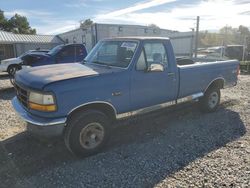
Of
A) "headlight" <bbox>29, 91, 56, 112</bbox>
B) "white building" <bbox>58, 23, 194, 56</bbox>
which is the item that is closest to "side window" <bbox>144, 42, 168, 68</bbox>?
"headlight" <bbox>29, 91, 56, 112</bbox>

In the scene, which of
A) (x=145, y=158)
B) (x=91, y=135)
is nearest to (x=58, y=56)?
(x=91, y=135)

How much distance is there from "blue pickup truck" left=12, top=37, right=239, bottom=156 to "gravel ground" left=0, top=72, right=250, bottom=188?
0.45 metres

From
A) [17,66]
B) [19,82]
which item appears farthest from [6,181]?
[17,66]

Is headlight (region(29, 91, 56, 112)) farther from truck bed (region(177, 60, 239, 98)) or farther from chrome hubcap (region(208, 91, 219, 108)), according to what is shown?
chrome hubcap (region(208, 91, 219, 108))

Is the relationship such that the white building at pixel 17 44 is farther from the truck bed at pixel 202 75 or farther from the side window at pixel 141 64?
the side window at pixel 141 64

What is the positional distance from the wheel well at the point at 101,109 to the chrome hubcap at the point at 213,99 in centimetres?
329

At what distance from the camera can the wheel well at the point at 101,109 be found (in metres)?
3.81

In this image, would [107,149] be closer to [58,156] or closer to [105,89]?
[58,156]

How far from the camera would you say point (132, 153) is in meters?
4.23

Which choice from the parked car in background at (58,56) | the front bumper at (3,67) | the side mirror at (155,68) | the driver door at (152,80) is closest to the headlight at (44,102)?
the driver door at (152,80)

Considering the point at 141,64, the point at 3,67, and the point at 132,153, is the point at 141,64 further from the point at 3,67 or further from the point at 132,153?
the point at 3,67

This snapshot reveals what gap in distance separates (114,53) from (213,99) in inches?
129

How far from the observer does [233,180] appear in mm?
3426

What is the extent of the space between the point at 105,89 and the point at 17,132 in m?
2.55
